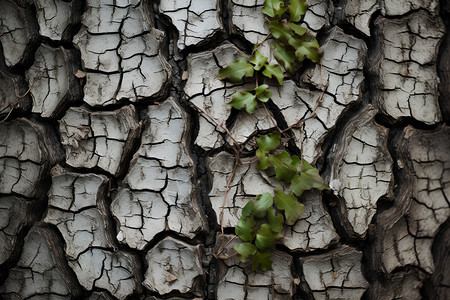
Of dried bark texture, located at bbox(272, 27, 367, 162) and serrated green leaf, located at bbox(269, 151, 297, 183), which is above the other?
dried bark texture, located at bbox(272, 27, 367, 162)

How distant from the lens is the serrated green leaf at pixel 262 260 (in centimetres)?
116

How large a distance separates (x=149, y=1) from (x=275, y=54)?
49cm

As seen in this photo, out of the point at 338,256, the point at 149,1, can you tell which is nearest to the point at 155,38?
the point at 149,1

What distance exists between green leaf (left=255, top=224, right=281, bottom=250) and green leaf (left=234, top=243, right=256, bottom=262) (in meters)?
0.02

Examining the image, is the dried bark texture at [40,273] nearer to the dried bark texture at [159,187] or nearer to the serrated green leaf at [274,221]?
the dried bark texture at [159,187]

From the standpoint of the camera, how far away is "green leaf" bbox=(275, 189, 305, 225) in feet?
3.82

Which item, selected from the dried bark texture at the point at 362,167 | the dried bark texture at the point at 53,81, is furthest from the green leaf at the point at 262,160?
the dried bark texture at the point at 53,81

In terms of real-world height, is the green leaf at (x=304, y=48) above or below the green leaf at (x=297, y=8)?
below

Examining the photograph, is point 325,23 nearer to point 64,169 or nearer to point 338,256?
point 338,256

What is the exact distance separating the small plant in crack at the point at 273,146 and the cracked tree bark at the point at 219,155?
0.04 metres

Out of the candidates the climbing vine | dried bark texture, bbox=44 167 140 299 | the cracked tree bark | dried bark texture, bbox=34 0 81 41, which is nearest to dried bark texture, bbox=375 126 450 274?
the cracked tree bark

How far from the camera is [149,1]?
123 cm

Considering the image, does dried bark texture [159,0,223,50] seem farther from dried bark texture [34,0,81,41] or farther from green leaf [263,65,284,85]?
dried bark texture [34,0,81,41]

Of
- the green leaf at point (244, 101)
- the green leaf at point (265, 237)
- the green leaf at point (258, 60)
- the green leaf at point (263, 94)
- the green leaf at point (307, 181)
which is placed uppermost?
the green leaf at point (258, 60)
